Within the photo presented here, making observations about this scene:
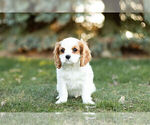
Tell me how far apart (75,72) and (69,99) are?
432 millimetres

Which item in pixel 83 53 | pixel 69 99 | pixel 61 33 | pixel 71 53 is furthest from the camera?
pixel 61 33

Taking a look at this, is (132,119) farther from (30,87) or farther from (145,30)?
(30,87)

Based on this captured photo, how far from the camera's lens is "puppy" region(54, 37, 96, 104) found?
400 cm

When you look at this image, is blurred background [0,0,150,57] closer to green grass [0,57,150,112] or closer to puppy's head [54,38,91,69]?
green grass [0,57,150,112]

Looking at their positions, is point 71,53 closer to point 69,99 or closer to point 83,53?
point 83,53

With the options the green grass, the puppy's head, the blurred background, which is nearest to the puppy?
the puppy's head

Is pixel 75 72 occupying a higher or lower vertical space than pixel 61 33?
lower

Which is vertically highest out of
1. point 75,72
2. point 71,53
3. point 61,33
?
point 61,33

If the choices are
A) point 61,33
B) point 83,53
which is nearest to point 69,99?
point 83,53

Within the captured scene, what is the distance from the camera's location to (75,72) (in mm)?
4160

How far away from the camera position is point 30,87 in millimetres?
5344

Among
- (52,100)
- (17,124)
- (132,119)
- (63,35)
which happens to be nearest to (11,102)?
(52,100)

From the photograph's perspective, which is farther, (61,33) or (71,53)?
(61,33)

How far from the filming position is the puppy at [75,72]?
4.00 meters
